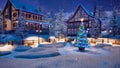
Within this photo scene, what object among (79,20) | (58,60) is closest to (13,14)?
(79,20)

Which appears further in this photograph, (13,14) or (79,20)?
(79,20)

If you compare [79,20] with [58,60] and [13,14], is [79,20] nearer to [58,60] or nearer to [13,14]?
[13,14]

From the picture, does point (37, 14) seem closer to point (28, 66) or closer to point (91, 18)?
point (91, 18)

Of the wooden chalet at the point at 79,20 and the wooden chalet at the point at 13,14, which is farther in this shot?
the wooden chalet at the point at 79,20

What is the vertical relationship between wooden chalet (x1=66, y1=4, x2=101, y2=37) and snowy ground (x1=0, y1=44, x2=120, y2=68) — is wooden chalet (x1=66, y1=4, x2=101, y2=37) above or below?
above

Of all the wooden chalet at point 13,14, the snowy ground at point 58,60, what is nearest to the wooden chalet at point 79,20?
the wooden chalet at point 13,14

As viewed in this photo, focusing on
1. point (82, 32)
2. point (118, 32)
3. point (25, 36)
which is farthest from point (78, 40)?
point (118, 32)

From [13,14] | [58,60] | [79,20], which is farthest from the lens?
[79,20]

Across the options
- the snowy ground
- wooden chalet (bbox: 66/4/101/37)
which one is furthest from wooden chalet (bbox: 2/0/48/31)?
the snowy ground

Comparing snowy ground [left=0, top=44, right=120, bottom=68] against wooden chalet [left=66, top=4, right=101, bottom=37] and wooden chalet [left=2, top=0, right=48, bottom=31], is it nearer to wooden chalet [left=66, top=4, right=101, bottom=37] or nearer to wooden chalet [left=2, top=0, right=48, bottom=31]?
wooden chalet [left=66, top=4, right=101, bottom=37]

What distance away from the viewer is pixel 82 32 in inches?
722

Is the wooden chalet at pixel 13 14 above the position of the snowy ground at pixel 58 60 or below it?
above

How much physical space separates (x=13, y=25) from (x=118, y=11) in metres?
35.6

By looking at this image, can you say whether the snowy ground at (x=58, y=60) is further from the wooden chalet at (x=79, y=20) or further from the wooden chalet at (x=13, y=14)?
the wooden chalet at (x=13, y=14)
